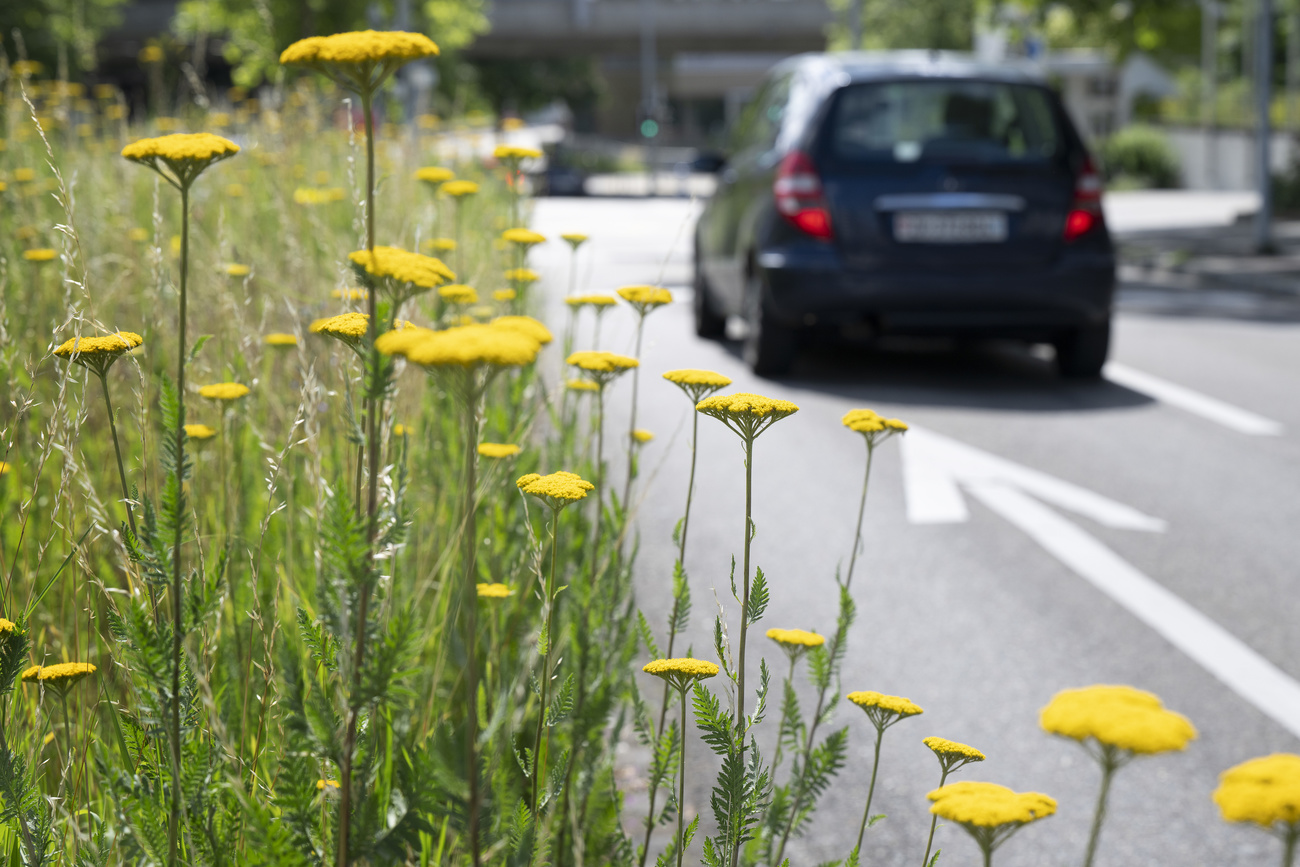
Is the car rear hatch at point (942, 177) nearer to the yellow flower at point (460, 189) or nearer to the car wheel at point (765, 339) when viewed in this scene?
the car wheel at point (765, 339)

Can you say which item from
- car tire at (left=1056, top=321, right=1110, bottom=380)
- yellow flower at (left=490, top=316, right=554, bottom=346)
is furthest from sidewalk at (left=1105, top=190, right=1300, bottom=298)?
yellow flower at (left=490, top=316, right=554, bottom=346)

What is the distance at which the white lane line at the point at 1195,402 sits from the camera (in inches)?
259

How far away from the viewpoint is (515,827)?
1187 mm

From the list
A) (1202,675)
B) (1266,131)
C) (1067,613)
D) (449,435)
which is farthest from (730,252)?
(1266,131)

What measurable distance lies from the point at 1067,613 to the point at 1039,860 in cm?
152

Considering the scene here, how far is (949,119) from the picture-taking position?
739cm

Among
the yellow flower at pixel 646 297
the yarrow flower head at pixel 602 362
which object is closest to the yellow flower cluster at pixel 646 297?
the yellow flower at pixel 646 297

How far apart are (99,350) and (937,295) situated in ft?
20.2

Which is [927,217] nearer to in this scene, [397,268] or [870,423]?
[870,423]

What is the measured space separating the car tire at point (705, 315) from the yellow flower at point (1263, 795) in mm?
8234

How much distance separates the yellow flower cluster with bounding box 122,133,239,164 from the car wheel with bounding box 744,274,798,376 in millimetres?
6157

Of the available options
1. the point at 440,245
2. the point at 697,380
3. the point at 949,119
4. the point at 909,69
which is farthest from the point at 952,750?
the point at 909,69

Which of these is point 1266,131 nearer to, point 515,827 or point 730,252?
point 730,252

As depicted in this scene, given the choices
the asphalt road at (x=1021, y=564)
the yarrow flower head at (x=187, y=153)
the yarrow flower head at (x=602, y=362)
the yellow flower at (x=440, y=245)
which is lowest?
the asphalt road at (x=1021, y=564)
